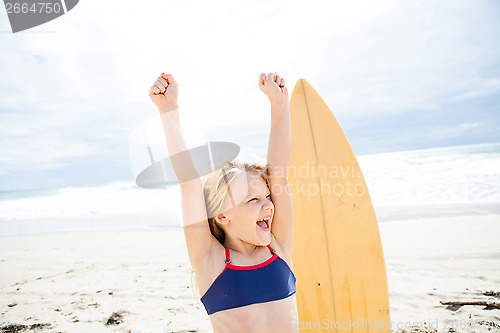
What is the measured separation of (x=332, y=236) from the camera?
220 centimetres

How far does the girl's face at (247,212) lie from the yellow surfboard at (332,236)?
888mm

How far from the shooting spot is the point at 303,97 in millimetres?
2367

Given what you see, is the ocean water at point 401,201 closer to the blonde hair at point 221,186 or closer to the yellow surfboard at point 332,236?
the yellow surfboard at point 332,236

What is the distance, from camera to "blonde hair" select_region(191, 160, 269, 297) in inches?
54.5

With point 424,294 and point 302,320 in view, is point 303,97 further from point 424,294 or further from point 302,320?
point 424,294

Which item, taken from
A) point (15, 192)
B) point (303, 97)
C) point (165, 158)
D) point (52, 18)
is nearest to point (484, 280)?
point (303, 97)

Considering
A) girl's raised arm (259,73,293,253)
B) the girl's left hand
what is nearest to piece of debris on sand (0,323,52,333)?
girl's raised arm (259,73,293,253)

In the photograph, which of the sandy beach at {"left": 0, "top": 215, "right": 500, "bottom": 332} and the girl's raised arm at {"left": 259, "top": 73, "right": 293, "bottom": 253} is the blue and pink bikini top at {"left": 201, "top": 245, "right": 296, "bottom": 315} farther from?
the sandy beach at {"left": 0, "top": 215, "right": 500, "bottom": 332}

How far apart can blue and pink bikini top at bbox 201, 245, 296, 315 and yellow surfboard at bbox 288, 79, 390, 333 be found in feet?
2.83

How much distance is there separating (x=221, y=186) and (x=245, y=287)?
40 cm

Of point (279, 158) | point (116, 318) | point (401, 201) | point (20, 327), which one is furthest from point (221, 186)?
point (401, 201)

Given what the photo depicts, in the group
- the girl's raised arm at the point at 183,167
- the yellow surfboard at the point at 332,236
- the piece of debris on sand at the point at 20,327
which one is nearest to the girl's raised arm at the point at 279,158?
the girl's raised arm at the point at 183,167

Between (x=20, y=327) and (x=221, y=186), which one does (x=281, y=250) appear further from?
(x=20, y=327)

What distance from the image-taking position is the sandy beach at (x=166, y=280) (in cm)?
273
